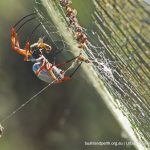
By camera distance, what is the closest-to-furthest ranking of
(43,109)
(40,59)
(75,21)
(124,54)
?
(40,59) → (124,54) → (75,21) → (43,109)

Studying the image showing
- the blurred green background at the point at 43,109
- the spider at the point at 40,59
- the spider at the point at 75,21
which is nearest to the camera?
the spider at the point at 40,59

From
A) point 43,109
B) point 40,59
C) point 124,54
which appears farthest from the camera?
point 43,109

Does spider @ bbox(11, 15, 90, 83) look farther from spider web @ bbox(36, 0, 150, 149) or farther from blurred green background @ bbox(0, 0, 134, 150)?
blurred green background @ bbox(0, 0, 134, 150)

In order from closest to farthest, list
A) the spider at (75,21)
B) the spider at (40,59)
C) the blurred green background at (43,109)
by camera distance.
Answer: the spider at (40,59)
the spider at (75,21)
the blurred green background at (43,109)

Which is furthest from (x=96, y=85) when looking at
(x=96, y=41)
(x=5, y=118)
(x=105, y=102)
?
(x=5, y=118)

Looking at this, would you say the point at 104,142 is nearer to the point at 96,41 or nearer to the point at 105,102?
the point at 105,102

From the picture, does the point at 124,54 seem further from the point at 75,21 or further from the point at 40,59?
the point at 40,59

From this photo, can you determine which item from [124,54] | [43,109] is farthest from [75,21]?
[43,109]

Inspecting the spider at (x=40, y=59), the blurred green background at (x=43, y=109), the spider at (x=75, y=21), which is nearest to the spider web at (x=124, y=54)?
the spider at (x=75, y=21)

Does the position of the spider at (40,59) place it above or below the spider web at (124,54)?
above

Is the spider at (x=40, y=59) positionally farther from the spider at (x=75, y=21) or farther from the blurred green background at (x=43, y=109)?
the blurred green background at (x=43, y=109)
